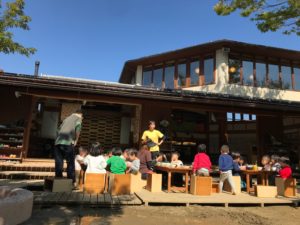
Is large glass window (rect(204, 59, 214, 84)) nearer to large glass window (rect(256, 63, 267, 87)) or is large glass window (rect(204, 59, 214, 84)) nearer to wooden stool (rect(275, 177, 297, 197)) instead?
large glass window (rect(256, 63, 267, 87))

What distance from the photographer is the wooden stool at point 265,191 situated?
7480 millimetres

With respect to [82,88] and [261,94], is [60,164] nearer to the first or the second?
[82,88]

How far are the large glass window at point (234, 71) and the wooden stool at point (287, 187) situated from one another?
9.12 meters

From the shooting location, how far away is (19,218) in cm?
424

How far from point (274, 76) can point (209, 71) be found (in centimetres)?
394

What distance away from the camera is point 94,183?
6.80m

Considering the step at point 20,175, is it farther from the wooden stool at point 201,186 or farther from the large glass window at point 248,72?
the large glass window at point 248,72

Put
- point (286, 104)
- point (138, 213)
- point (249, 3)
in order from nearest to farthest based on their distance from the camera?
point (138, 213) → point (249, 3) → point (286, 104)

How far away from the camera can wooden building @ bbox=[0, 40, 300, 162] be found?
10.6 meters

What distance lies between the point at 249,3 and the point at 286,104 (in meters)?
4.73

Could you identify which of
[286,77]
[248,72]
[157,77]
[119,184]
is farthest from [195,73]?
[119,184]

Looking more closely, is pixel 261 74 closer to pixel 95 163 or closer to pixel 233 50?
pixel 233 50

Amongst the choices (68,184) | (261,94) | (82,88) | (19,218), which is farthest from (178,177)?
(261,94)

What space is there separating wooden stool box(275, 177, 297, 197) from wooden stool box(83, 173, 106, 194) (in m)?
4.81
